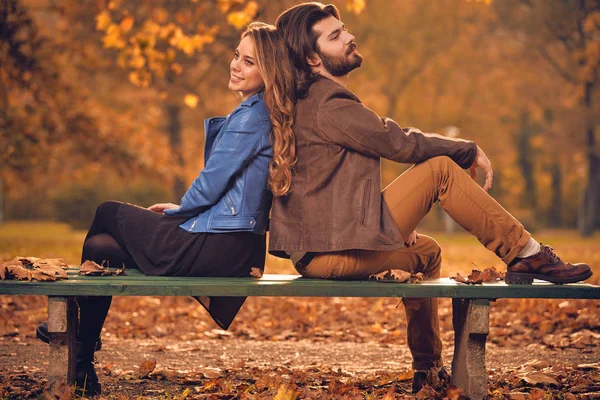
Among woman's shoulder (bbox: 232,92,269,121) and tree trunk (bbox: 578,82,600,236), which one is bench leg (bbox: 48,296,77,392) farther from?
tree trunk (bbox: 578,82,600,236)

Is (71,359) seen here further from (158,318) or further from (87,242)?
(158,318)

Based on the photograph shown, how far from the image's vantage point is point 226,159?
13.6 ft

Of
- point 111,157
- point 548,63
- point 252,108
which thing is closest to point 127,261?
point 252,108

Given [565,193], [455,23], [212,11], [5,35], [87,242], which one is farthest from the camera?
[565,193]

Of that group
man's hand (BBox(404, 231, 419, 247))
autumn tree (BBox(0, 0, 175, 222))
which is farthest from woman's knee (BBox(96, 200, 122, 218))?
autumn tree (BBox(0, 0, 175, 222))

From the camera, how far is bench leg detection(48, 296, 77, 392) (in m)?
3.92

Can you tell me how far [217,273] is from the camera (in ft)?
14.0

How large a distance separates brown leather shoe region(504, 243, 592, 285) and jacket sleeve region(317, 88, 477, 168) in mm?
584

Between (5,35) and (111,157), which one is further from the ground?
(5,35)

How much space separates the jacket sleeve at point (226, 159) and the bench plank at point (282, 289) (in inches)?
18.3

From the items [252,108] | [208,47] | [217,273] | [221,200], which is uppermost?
[208,47]

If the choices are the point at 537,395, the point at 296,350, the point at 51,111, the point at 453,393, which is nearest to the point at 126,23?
the point at 296,350

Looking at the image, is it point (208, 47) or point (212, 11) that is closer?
point (212, 11)

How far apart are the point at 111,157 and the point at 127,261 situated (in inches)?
515
